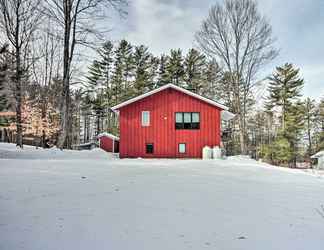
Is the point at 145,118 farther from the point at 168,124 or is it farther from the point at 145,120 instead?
the point at 168,124

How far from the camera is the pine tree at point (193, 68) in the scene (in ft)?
92.3

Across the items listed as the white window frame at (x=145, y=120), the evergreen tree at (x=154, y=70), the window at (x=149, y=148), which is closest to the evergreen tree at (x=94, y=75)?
the evergreen tree at (x=154, y=70)

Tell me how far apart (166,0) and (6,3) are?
9.48 m

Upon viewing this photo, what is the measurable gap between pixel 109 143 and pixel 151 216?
72.0 feet

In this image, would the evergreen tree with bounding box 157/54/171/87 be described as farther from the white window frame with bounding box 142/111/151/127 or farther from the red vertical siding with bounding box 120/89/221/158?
the white window frame with bounding box 142/111/151/127

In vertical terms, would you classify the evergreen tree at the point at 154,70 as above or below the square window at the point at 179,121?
above

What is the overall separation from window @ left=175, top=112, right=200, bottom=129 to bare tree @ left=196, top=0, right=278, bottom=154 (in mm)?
3888

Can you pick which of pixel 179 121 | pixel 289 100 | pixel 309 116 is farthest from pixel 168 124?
pixel 309 116

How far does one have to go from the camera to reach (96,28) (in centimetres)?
1468

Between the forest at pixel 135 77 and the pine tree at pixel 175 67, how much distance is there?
112 millimetres

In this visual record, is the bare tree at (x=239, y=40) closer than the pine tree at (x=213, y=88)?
Yes

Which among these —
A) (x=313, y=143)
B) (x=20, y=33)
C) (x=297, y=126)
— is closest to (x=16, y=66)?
(x=20, y=33)

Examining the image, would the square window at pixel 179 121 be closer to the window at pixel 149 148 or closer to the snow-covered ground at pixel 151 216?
the window at pixel 149 148

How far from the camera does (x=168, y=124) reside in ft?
55.2
